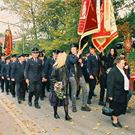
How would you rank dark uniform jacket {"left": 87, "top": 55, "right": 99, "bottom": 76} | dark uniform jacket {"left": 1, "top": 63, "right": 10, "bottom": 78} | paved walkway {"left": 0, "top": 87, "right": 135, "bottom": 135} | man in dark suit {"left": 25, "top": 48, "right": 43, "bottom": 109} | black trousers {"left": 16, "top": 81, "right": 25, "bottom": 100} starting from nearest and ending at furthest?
1. paved walkway {"left": 0, "top": 87, "right": 135, "bottom": 135}
2. dark uniform jacket {"left": 87, "top": 55, "right": 99, "bottom": 76}
3. man in dark suit {"left": 25, "top": 48, "right": 43, "bottom": 109}
4. black trousers {"left": 16, "top": 81, "right": 25, "bottom": 100}
5. dark uniform jacket {"left": 1, "top": 63, "right": 10, "bottom": 78}

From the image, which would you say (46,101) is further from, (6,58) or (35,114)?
(6,58)

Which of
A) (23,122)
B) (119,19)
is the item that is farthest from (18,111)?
(119,19)

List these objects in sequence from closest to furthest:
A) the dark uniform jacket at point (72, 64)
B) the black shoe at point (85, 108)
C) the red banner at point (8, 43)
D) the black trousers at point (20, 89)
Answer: the dark uniform jacket at point (72, 64) → the black shoe at point (85, 108) → the black trousers at point (20, 89) → the red banner at point (8, 43)

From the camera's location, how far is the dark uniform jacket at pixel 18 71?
1678cm

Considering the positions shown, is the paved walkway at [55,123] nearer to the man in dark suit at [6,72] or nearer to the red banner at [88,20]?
the red banner at [88,20]

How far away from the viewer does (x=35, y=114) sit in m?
13.2

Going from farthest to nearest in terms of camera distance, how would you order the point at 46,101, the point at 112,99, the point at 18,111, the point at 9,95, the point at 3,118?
1. the point at 9,95
2. the point at 46,101
3. the point at 18,111
4. the point at 3,118
5. the point at 112,99

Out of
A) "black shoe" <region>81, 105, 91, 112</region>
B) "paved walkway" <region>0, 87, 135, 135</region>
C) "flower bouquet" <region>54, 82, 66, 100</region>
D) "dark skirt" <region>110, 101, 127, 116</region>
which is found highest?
"flower bouquet" <region>54, 82, 66, 100</region>

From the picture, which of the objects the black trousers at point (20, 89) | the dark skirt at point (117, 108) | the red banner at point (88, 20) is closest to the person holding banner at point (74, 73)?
the red banner at point (88, 20)

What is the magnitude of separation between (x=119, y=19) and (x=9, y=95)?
380 inches

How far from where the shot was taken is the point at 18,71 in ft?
55.5

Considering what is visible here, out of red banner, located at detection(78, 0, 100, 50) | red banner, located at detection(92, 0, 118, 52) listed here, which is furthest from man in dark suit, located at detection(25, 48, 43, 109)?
red banner, located at detection(92, 0, 118, 52)

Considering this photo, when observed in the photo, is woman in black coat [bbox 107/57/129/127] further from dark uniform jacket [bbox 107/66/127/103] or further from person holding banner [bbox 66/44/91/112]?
person holding banner [bbox 66/44/91/112]

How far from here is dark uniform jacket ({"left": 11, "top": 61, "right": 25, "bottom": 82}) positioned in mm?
16781
